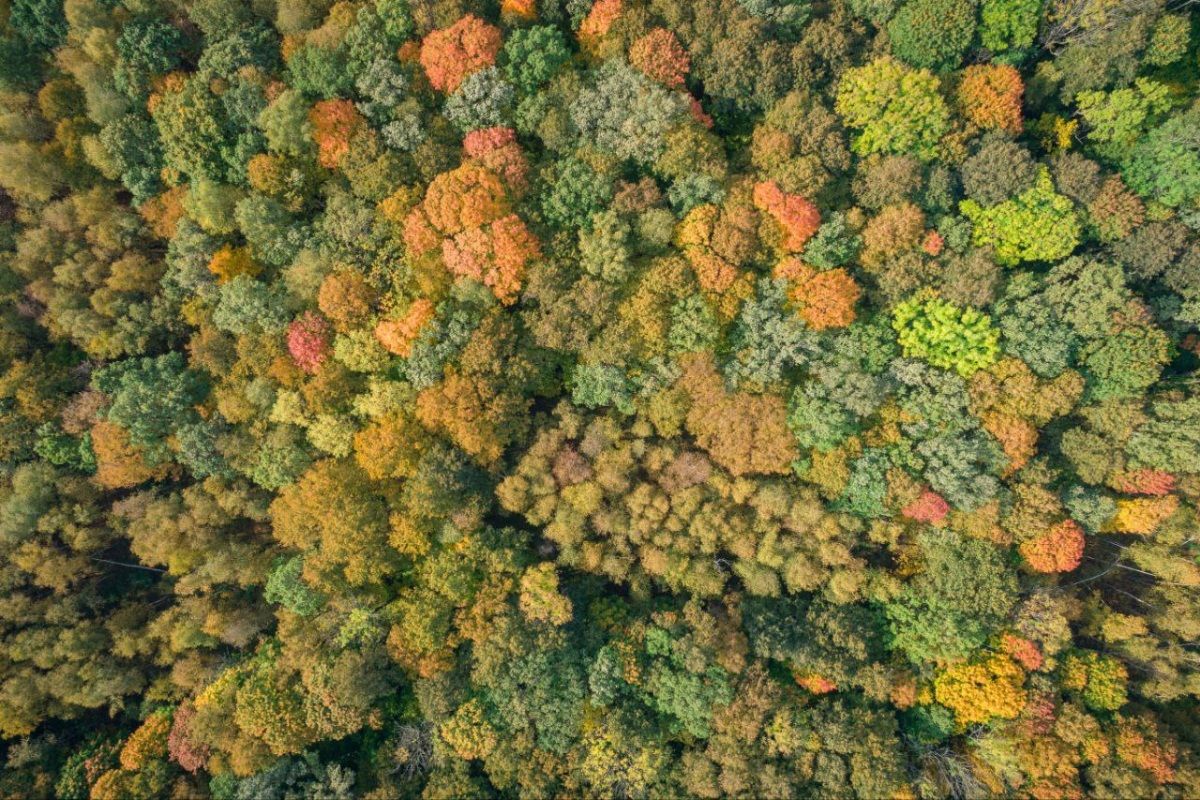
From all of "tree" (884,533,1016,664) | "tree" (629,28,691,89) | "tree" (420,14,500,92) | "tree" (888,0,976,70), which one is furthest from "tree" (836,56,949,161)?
"tree" (884,533,1016,664)

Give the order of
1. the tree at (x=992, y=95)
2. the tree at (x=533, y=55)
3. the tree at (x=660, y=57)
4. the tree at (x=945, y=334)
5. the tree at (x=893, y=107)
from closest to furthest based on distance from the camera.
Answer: the tree at (x=893, y=107), the tree at (x=945, y=334), the tree at (x=992, y=95), the tree at (x=660, y=57), the tree at (x=533, y=55)

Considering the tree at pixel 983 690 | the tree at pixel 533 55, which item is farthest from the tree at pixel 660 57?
the tree at pixel 983 690

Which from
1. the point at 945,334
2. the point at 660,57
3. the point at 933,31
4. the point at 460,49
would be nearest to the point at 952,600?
the point at 945,334

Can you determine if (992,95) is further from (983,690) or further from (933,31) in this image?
(983,690)

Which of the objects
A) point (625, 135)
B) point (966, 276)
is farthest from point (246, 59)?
point (966, 276)

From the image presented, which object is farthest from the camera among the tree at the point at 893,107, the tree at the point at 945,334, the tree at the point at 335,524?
the tree at the point at 335,524

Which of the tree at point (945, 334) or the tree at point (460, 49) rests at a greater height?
the tree at point (460, 49)

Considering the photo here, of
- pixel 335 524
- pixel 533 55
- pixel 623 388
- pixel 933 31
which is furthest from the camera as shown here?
pixel 623 388

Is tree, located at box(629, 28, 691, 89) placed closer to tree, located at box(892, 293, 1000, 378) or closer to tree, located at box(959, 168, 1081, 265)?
tree, located at box(959, 168, 1081, 265)

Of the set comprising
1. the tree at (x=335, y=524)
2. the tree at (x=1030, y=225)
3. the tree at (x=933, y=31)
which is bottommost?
the tree at (x=335, y=524)

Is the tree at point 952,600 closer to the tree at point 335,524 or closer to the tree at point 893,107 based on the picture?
the tree at point 893,107
